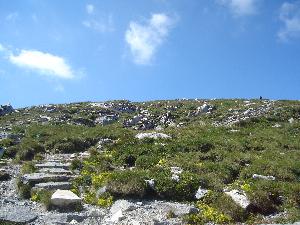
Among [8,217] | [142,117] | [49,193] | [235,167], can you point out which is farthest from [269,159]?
[142,117]

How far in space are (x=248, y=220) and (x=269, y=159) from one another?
7.32 m

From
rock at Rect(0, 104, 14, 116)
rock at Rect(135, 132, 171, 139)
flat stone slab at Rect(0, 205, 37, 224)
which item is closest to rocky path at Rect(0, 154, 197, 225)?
flat stone slab at Rect(0, 205, 37, 224)

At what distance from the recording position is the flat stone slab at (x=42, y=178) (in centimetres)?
2157

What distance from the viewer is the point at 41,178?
21.8m

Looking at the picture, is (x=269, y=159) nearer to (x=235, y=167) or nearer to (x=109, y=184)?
(x=235, y=167)

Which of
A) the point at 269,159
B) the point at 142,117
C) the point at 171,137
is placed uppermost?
the point at 142,117

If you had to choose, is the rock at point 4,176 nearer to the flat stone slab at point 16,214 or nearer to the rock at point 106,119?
the flat stone slab at point 16,214

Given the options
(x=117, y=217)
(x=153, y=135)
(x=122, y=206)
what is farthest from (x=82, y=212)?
(x=153, y=135)

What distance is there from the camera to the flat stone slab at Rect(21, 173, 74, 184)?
70.8 ft

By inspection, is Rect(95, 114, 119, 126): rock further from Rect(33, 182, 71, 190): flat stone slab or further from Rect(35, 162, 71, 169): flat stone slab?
Rect(33, 182, 71, 190): flat stone slab

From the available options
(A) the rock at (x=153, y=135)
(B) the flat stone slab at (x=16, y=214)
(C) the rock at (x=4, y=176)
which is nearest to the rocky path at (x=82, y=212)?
(B) the flat stone slab at (x=16, y=214)

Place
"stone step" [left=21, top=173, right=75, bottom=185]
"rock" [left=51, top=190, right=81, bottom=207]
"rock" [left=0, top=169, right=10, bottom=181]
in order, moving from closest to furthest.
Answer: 1. "rock" [left=51, top=190, right=81, bottom=207]
2. "stone step" [left=21, top=173, right=75, bottom=185]
3. "rock" [left=0, top=169, right=10, bottom=181]

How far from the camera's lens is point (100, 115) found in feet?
168

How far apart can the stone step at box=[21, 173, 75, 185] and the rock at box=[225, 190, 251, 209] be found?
7587 mm
